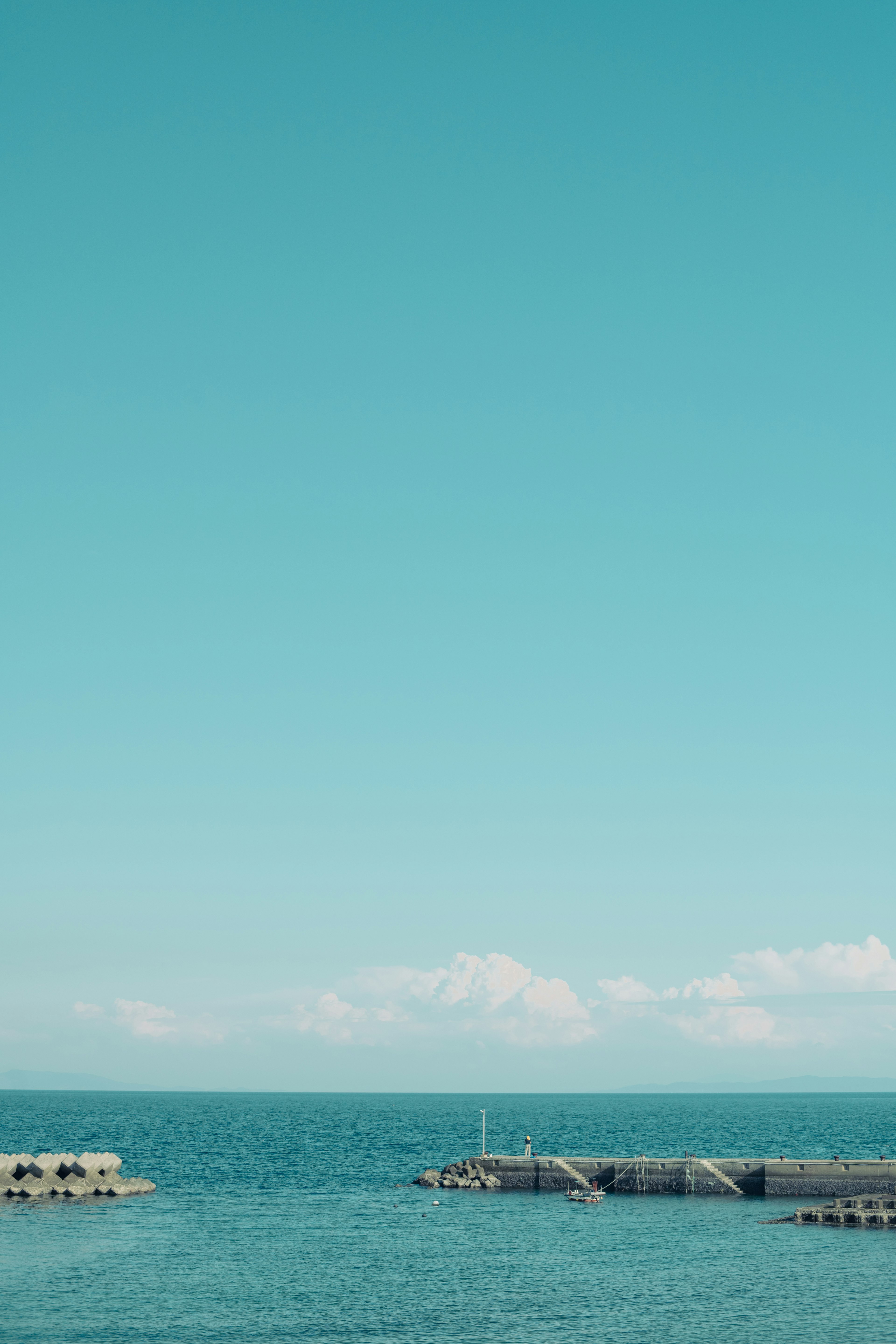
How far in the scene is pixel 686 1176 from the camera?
11750 cm

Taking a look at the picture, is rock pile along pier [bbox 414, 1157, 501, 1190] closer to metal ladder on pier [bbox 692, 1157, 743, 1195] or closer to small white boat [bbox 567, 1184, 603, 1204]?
small white boat [bbox 567, 1184, 603, 1204]

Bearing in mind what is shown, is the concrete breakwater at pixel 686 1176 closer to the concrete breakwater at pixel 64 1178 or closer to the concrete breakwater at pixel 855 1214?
the concrete breakwater at pixel 855 1214

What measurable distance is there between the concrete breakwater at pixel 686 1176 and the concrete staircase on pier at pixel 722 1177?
0.22 feet

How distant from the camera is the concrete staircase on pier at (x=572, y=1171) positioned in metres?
119

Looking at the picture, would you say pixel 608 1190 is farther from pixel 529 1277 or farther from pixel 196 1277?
pixel 196 1277

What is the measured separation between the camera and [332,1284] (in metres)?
75.4

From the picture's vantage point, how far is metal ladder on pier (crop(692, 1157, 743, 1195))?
115m

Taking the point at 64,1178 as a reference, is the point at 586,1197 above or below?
below

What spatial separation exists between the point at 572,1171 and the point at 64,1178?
159ft

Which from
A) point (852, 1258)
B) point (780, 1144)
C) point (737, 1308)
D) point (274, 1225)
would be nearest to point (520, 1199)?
point (274, 1225)

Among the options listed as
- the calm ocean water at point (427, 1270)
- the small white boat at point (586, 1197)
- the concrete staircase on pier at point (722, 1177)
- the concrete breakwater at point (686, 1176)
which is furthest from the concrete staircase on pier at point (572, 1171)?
the concrete staircase on pier at point (722, 1177)

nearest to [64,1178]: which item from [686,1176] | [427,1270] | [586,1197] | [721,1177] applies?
[586,1197]

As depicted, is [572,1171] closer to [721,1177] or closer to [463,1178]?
[463,1178]

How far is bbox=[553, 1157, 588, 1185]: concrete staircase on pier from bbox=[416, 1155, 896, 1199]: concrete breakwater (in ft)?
0.22
